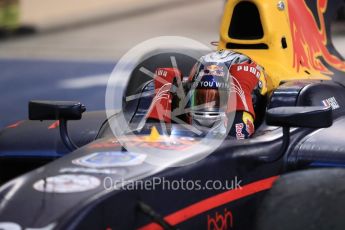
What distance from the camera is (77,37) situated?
42.6 feet

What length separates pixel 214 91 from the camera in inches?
147

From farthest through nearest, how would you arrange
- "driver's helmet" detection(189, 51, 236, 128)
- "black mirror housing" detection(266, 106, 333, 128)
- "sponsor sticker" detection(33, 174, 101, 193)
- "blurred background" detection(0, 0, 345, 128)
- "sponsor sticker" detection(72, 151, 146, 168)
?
"blurred background" detection(0, 0, 345, 128), "driver's helmet" detection(189, 51, 236, 128), "black mirror housing" detection(266, 106, 333, 128), "sponsor sticker" detection(72, 151, 146, 168), "sponsor sticker" detection(33, 174, 101, 193)

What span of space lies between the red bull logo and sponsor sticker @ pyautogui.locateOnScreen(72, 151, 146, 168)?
171 centimetres

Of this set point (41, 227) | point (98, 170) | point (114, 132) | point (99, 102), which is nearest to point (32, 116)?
point (114, 132)

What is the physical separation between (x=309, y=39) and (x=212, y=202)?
6.28 ft

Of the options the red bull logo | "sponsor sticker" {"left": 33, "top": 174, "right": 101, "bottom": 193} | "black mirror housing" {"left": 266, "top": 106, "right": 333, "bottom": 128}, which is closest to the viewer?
"sponsor sticker" {"left": 33, "top": 174, "right": 101, "bottom": 193}

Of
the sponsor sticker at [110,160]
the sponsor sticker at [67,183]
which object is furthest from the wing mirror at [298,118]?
the sponsor sticker at [67,183]

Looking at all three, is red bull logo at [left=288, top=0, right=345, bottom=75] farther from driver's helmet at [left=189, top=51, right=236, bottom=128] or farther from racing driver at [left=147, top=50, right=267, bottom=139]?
driver's helmet at [left=189, top=51, right=236, bottom=128]

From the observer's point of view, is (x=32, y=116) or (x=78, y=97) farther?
(x=78, y=97)

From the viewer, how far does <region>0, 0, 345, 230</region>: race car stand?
2.94 m

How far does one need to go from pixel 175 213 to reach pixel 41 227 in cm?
58

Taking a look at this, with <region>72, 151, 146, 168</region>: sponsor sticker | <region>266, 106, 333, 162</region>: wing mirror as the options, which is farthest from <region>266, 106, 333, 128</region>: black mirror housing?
<region>72, 151, 146, 168</region>: sponsor sticker

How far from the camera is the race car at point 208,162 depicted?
2.94 meters

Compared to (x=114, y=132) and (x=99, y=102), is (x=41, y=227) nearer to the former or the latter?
(x=114, y=132)
